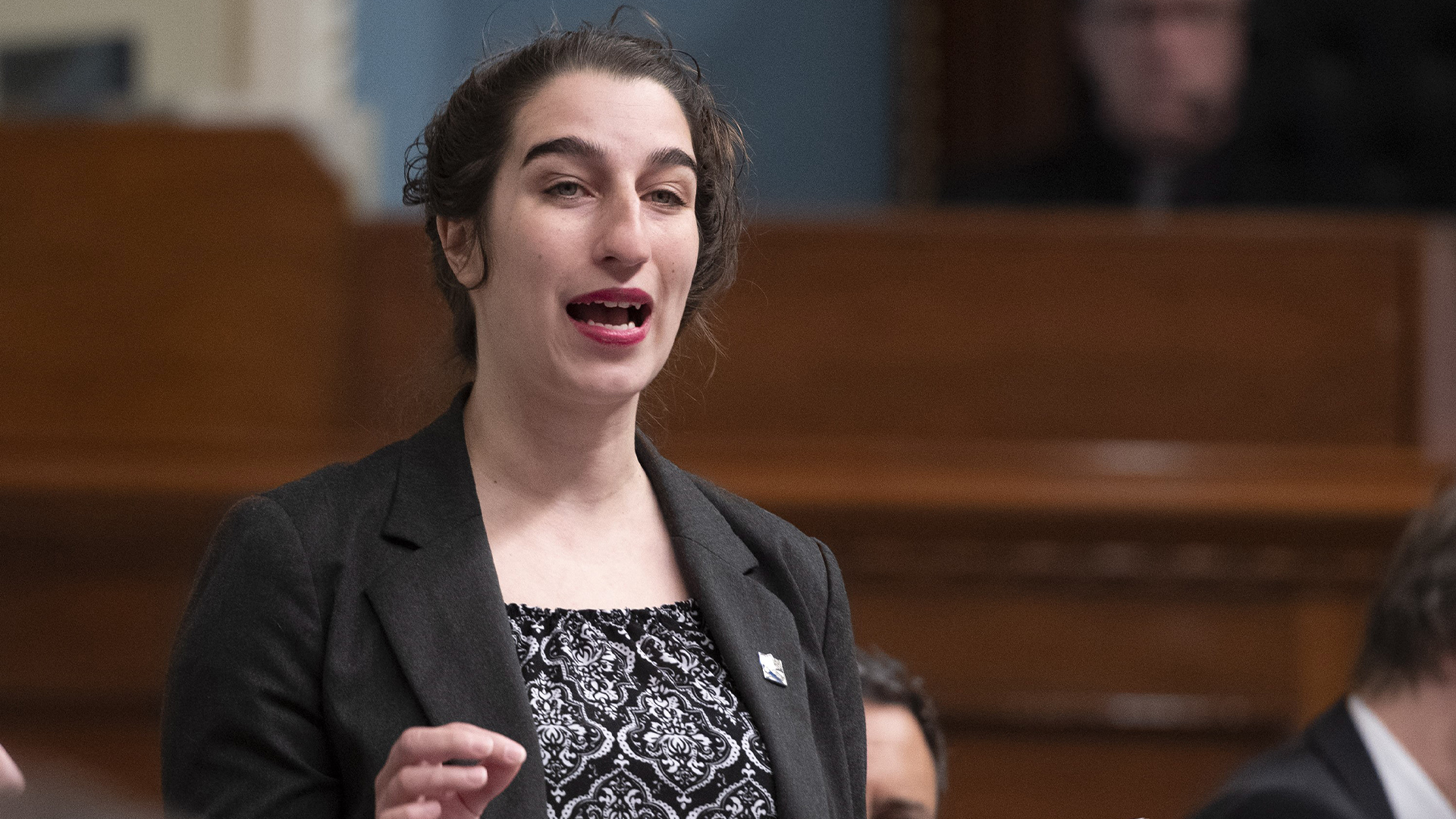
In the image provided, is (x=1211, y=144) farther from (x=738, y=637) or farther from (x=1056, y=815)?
(x=738, y=637)

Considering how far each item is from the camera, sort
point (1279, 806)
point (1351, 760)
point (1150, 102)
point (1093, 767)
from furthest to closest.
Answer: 1. point (1150, 102)
2. point (1093, 767)
3. point (1351, 760)
4. point (1279, 806)

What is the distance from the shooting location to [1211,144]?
3.75 meters

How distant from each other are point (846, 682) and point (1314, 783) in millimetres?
823

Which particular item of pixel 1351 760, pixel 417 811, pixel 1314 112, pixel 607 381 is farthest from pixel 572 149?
pixel 1314 112

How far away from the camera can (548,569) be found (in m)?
0.88

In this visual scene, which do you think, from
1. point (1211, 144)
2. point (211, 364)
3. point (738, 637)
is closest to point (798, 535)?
point (738, 637)

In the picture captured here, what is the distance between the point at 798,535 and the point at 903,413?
1553 mm

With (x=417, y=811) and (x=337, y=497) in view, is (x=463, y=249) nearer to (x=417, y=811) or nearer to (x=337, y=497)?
(x=337, y=497)

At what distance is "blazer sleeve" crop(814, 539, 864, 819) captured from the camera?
36.3 inches

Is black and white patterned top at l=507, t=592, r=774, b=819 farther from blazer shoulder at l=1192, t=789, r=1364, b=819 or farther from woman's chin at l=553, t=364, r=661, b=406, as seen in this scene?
blazer shoulder at l=1192, t=789, r=1364, b=819

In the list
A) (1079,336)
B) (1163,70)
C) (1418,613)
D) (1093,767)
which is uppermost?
(1163,70)

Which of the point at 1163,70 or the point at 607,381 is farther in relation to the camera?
the point at 1163,70

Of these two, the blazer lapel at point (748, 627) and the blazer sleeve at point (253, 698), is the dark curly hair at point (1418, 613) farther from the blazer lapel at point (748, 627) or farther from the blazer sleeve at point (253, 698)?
the blazer sleeve at point (253, 698)

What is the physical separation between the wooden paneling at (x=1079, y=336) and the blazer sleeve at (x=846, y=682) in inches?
60.6
